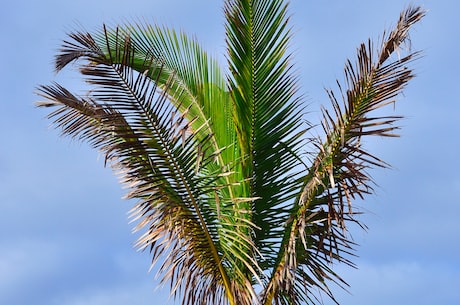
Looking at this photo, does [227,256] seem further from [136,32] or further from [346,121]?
[136,32]

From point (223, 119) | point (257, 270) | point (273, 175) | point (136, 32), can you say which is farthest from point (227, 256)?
point (136, 32)

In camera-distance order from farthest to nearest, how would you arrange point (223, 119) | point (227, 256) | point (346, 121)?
point (223, 119) → point (227, 256) → point (346, 121)

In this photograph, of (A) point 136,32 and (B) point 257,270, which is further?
(A) point 136,32

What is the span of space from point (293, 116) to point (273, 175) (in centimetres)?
63

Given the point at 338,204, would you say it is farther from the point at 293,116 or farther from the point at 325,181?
the point at 293,116

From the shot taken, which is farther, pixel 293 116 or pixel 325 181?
pixel 293 116

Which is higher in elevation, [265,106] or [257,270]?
[265,106]

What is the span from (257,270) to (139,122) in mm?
1996

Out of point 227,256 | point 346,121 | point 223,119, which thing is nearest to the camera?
point 346,121

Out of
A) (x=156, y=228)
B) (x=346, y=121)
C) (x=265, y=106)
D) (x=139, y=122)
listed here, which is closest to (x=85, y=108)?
(x=139, y=122)

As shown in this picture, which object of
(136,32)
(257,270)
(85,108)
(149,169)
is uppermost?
(136,32)

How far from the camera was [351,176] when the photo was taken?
7.68m

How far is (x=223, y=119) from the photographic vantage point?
8.83m

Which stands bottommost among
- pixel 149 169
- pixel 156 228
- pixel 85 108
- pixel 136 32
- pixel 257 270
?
pixel 257 270
